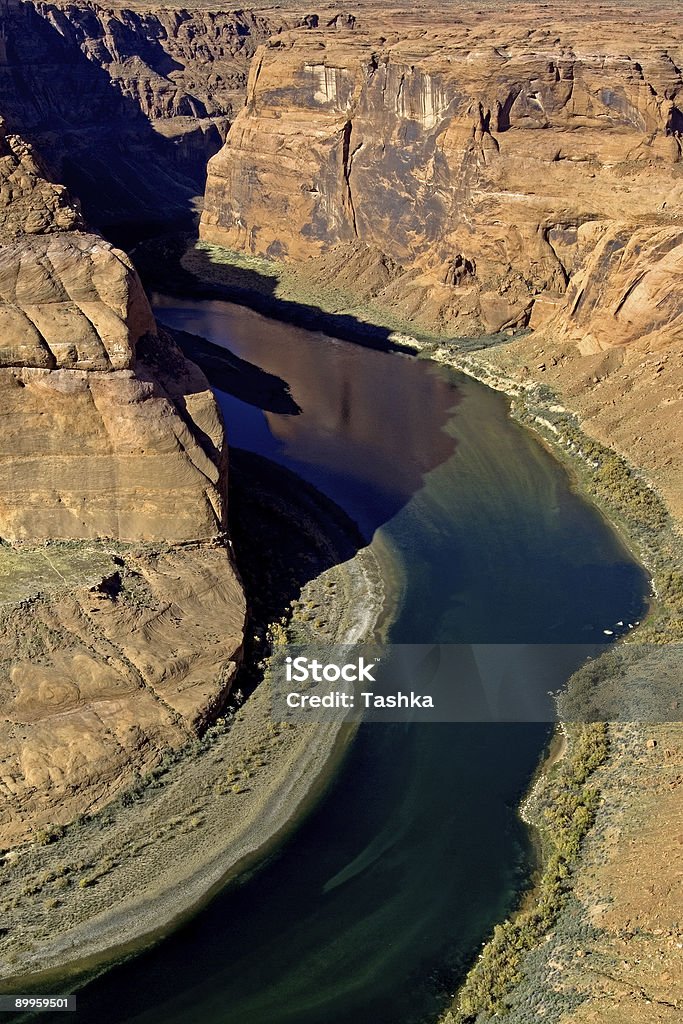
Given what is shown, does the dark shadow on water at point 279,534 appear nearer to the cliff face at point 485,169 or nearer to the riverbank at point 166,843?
the riverbank at point 166,843

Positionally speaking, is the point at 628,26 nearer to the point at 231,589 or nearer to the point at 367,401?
the point at 367,401

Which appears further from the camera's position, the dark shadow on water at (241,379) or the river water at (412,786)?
the dark shadow on water at (241,379)

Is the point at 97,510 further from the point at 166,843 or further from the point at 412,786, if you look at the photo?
the point at 412,786

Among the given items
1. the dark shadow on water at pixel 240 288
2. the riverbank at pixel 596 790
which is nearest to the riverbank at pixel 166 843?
the riverbank at pixel 596 790

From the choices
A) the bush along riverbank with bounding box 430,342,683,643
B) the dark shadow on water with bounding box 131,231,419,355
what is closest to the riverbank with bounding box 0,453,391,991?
the bush along riverbank with bounding box 430,342,683,643

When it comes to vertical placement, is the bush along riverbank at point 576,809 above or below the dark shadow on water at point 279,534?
below

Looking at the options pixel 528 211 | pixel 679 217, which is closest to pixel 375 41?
pixel 528 211

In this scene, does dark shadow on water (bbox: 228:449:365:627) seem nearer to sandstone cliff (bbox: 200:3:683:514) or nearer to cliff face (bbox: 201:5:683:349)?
sandstone cliff (bbox: 200:3:683:514)
